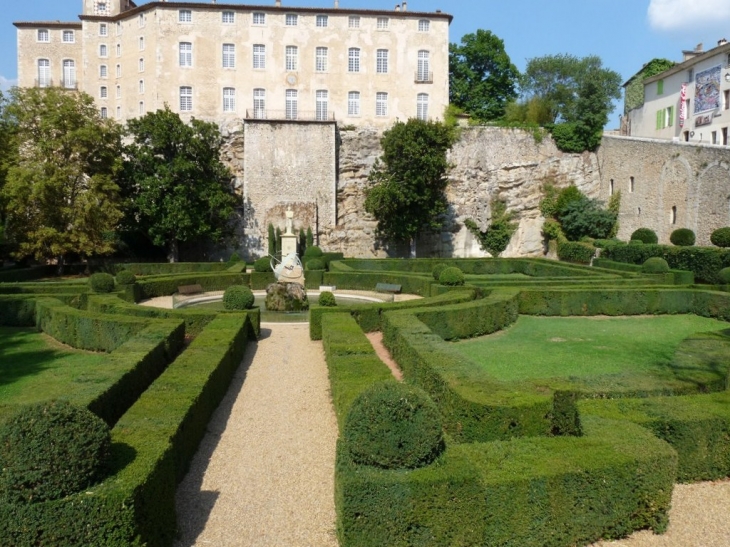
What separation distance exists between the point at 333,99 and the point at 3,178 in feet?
67.3

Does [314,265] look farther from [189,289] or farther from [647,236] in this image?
[647,236]

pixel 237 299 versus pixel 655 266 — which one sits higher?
pixel 655 266

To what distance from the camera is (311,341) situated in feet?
45.4

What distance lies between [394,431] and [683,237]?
28.4m

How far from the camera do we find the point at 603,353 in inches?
479

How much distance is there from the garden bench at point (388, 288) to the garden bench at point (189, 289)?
673 cm

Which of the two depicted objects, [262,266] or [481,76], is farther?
[481,76]

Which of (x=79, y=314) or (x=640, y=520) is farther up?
(x=79, y=314)

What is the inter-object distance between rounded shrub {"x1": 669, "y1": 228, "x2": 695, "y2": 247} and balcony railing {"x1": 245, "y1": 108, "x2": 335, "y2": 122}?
21764mm

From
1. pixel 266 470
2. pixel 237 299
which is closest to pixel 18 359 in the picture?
pixel 237 299

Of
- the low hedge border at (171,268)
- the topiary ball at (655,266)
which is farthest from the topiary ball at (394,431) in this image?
the low hedge border at (171,268)

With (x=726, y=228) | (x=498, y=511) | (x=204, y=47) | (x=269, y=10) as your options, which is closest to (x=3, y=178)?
(x=204, y=47)

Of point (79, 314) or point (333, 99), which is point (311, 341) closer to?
point (79, 314)

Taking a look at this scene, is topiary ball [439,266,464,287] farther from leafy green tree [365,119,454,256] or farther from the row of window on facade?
the row of window on facade
